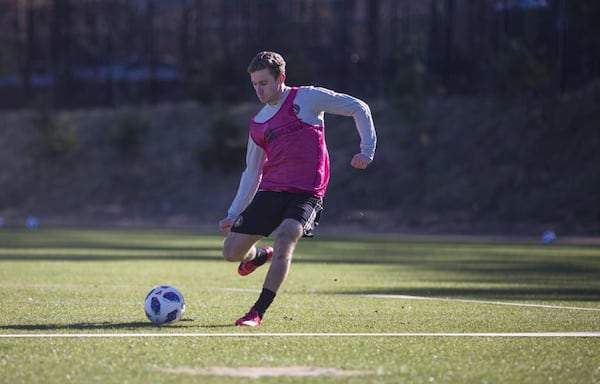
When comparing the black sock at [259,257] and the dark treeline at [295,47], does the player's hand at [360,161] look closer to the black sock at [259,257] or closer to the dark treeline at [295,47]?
the black sock at [259,257]

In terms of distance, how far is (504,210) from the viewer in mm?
41719

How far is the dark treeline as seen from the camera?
46.7 metres

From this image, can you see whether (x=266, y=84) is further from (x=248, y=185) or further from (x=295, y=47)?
(x=295, y=47)

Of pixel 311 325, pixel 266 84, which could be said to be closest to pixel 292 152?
pixel 266 84

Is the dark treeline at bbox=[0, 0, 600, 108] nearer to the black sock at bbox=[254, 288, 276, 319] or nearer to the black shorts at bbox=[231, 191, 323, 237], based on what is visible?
the black shorts at bbox=[231, 191, 323, 237]

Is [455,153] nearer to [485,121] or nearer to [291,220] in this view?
[485,121]

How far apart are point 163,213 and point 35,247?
22.3 m

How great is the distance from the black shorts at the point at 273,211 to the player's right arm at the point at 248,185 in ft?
0.90

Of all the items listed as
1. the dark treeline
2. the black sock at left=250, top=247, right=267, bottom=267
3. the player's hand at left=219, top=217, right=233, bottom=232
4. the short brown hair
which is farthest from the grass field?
the dark treeline

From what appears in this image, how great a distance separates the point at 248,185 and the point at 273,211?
0.51m

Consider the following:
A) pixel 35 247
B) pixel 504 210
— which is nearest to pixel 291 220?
pixel 35 247

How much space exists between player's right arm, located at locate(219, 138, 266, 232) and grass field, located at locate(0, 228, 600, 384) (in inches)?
36.8

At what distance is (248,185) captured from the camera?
1088 cm

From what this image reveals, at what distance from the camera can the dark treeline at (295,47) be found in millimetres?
46688
